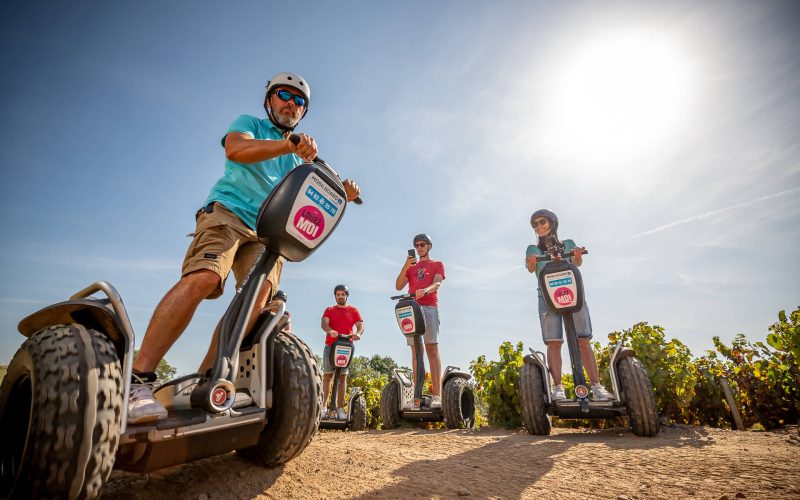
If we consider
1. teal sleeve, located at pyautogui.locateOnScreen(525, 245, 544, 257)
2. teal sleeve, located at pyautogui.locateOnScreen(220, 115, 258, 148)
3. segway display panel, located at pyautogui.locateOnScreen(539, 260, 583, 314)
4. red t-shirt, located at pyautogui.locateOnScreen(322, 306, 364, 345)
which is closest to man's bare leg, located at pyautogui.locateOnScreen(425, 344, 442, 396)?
red t-shirt, located at pyautogui.locateOnScreen(322, 306, 364, 345)

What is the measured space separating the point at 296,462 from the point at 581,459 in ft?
6.47

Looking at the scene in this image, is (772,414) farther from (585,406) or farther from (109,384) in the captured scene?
(109,384)

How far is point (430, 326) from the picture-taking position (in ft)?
19.2

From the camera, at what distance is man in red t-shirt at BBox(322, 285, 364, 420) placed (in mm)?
6664

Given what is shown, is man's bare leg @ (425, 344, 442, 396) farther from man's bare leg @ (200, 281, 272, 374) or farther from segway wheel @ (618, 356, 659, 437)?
man's bare leg @ (200, 281, 272, 374)

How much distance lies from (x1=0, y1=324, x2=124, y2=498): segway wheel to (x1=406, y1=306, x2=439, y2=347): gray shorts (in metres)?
4.79

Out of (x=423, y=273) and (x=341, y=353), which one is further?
(x=341, y=353)

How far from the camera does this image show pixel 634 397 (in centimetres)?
366

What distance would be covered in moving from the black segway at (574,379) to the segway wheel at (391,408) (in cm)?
244

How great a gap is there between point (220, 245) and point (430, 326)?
14.2ft

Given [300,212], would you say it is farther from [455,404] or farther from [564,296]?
[455,404]

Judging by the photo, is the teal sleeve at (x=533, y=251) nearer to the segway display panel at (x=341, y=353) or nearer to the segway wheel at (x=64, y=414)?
the segway display panel at (x=341, y=353)

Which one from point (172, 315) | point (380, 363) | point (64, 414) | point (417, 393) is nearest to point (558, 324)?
point (417, 393)

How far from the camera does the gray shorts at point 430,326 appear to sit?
584cm
